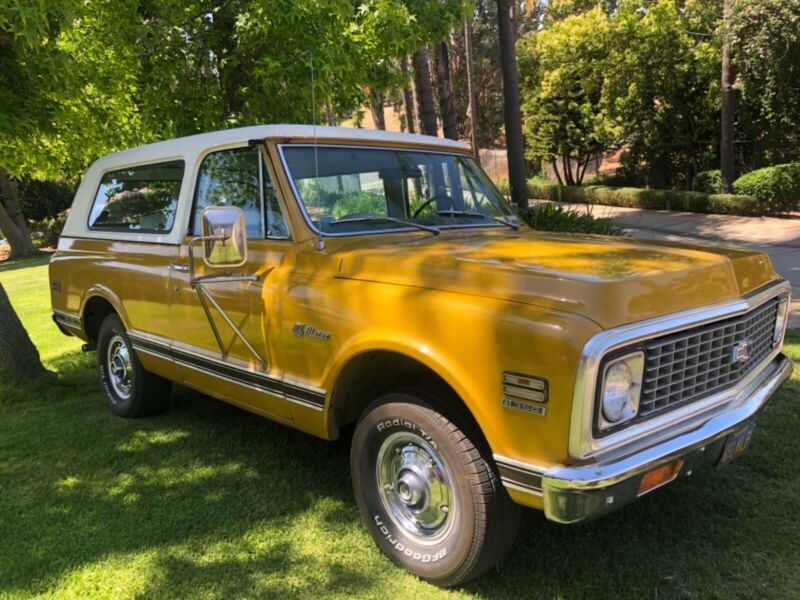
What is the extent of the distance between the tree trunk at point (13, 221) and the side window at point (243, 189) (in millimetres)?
24478

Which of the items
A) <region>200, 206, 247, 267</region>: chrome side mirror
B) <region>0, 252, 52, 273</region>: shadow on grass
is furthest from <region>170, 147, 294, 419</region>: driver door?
<region>0, 252, 52, 273</region>: shadow on grass

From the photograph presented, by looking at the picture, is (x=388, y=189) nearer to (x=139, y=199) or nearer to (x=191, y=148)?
(x=191, y=148)

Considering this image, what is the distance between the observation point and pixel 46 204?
30031mm

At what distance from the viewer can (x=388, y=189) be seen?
3.75m

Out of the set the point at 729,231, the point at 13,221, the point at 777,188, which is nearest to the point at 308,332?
the point at 729,231

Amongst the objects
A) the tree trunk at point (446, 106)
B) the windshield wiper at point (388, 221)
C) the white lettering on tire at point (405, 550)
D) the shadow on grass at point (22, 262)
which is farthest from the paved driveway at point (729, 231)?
the shadow on grass at point (22, 262)

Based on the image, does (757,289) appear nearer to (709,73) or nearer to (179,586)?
(179,586)

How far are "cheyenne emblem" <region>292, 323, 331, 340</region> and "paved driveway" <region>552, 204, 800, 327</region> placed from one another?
833 centimetres

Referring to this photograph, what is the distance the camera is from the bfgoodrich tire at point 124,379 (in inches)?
188

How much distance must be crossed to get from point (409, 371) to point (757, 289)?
1.66m

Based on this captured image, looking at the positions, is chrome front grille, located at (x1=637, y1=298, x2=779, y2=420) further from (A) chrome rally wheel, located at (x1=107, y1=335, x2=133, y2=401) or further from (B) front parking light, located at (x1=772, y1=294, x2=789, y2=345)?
(A) chrome rally wheel, located at (x1=107, y1=335, x2=133, y2=401)

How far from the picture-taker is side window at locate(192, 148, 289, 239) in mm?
3467

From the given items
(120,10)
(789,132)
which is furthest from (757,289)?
(789,132)

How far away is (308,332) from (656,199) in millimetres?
19382
